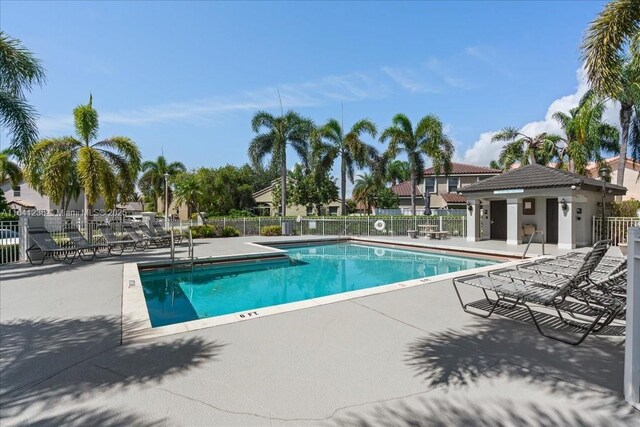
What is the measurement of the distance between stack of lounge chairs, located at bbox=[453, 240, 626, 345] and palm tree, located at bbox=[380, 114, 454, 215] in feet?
61.3

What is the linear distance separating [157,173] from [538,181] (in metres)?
47.9

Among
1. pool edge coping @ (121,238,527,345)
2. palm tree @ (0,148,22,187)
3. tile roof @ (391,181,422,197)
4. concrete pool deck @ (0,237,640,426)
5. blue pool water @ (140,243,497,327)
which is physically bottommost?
blue pool water @ (140,243,497,327)

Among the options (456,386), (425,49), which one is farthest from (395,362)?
(425,49)

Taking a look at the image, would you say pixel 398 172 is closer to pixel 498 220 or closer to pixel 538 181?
pixel 498 220

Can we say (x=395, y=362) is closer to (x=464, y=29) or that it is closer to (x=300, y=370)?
(x=300, y=370)

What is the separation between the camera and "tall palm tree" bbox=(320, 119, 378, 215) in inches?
1045

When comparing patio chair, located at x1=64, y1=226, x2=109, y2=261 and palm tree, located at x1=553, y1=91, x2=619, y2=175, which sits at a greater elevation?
palm tree, located at x1=553, y1=91, x2=619, y2=175

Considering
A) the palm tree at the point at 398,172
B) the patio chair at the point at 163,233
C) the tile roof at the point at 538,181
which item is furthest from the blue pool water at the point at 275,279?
the palm tree at the point at 398,172

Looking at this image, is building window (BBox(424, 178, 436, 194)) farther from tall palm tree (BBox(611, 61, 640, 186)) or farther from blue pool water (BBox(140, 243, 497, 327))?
blue pool water (BBox(140, 243, 497, 327))

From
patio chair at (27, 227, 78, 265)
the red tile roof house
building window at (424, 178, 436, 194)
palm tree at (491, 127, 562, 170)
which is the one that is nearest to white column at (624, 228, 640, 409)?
patio chair at (27, 227, 78, 265)

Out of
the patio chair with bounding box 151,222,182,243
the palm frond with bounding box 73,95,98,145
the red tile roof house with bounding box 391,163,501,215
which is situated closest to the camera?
the palm frond with bounding box 73,95,98,145

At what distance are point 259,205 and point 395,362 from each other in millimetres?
44580

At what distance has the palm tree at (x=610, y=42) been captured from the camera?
7.47 metres

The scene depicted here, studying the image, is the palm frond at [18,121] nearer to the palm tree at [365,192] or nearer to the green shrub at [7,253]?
the green shrub at [7,253]
